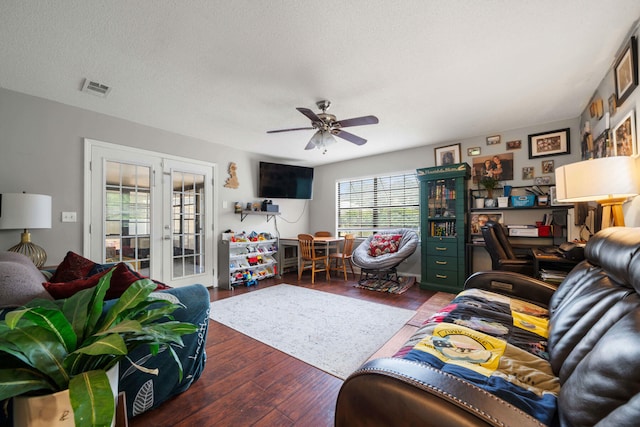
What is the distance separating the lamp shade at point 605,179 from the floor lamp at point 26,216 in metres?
4.43

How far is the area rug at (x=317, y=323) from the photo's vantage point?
212 cm

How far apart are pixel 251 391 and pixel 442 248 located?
3284mm

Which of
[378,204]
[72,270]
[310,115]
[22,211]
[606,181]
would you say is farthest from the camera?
[378,204]

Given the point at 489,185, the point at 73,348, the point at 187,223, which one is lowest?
the point at 73,348

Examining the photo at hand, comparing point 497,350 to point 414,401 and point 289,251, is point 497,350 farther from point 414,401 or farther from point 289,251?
point 289,251

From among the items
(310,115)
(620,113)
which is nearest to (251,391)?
(310,115)

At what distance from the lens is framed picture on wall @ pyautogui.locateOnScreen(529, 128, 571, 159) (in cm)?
338

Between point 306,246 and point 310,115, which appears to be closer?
point 310,115

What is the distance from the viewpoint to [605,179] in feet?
5.33

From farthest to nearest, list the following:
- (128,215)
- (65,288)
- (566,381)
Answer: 1. (128,215)
2. (65,288)
3. (566,381)

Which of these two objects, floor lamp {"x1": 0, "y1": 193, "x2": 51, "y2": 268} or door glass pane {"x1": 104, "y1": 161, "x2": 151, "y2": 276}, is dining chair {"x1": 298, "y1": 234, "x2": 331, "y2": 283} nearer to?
door glass pane {"x1": 104, "y1": 161, "x2": 151, "y2": 276}

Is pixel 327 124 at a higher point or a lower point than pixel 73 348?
higher

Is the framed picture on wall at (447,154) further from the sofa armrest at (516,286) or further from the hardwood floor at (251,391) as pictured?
the hardwood floor at (251,391)

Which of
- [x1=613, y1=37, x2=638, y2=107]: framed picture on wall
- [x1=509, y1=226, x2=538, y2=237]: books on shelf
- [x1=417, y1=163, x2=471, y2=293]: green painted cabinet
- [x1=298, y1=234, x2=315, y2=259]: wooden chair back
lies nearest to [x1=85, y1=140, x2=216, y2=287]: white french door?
[x1=298, y1=234, x2=315, y2=259]: wooden chair back
